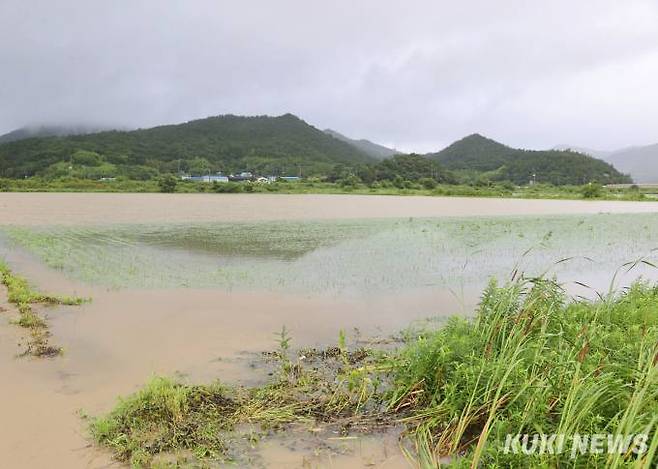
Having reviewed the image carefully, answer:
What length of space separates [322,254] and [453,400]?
10382mm

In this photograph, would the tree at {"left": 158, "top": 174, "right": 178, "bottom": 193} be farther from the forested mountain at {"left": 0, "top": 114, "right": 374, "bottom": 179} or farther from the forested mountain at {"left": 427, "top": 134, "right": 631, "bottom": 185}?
the forested mountain at {"left": 427, "top": 134, "right": 631, "bottom": 185}

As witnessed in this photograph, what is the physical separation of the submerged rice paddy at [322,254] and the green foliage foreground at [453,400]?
7.05 ft

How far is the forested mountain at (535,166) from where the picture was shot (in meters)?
106

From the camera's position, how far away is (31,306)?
7.49m

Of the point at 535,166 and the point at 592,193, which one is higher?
the point at 535,166

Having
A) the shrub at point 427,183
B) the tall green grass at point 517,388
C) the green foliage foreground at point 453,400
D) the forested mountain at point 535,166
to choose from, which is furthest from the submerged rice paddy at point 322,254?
the forested mountain at point 535,166

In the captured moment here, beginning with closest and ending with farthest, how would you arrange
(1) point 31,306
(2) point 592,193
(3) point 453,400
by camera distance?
1. (3) point 453,400
2. (1) point 31,306
3. (2) point 592,193

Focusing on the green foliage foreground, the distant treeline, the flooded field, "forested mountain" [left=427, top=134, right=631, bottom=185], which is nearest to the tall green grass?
the green foliage foreground

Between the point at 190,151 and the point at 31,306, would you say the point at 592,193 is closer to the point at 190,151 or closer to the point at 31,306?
the point at 31,306

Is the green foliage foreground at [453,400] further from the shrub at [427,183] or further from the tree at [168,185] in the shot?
the shrub at [427,183]

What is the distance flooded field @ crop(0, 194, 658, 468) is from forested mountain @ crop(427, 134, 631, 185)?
95742mm

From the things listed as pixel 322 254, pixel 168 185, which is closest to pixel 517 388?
→ pixel 322 254

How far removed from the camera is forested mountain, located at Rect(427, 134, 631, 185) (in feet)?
348

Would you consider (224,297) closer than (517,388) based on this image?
No
